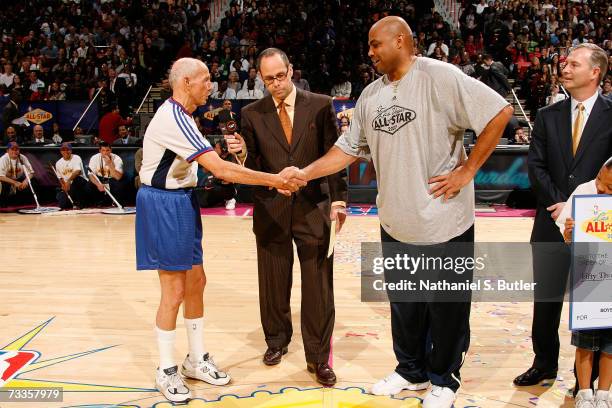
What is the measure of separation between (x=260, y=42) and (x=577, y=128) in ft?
41.4

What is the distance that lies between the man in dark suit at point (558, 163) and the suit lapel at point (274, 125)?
133 cm

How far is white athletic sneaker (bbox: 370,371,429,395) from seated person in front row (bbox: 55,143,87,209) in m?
7.80

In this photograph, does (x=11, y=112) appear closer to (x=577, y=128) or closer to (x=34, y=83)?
(x=34, y=83)

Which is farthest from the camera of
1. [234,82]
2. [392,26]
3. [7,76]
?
[7,76]

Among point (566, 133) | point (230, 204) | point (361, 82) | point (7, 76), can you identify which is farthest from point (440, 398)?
point (7, 76)

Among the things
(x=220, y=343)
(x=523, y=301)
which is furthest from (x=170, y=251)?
(x=523, y=301)

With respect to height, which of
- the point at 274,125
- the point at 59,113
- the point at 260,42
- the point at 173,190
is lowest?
the point at 173,190

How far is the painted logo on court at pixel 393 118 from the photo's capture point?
118 inches

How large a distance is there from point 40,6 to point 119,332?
16.1m

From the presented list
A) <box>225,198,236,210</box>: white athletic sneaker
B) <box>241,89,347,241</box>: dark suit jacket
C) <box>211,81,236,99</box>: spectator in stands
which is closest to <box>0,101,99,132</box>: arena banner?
<box>211,81,236,99</box>: spectator in stands

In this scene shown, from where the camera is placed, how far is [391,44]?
294cm

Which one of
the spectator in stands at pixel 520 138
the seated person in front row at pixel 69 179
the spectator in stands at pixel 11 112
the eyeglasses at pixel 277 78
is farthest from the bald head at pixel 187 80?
the spectator in stands at pixel 11 112

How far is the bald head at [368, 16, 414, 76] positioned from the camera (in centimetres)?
292

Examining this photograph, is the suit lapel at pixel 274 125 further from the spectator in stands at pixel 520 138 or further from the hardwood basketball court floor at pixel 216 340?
the spectator in stands at pixel 520 138
